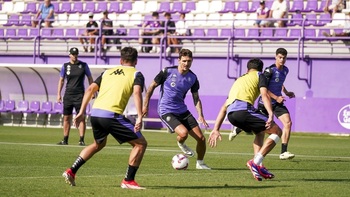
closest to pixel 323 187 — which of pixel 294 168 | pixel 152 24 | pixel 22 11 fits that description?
pixel 294 168

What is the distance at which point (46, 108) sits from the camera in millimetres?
36844

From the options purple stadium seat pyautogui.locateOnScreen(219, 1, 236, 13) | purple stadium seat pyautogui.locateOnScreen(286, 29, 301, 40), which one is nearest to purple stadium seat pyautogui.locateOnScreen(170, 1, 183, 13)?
purple stadium seat pyautogui.locateOnScreen(219, 1, 236, 13)

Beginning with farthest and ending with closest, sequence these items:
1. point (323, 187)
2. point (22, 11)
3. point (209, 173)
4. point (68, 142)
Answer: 1. point (22, 11)
2. point (68, 142)
3. point (209, 173)
4. point (323, 187)

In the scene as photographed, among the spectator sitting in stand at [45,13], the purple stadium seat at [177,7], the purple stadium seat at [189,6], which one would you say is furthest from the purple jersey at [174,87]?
the spectator sitting in stand at [45,13]

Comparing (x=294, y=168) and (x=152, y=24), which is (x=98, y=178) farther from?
(x=152, y=24)

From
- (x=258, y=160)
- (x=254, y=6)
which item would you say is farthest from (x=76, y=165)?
(x=254, y=6)

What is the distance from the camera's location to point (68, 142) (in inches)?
963

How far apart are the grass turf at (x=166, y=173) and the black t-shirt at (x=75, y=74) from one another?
55.1 inches

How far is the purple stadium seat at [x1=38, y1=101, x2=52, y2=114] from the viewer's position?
36.8 meters

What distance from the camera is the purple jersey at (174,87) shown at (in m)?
17.0

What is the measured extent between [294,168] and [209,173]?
2.35m

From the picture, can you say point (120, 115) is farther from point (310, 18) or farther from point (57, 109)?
point (57, 109)

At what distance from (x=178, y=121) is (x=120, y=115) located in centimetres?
406

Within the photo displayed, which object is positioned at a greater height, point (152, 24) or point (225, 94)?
point (152, 24)
